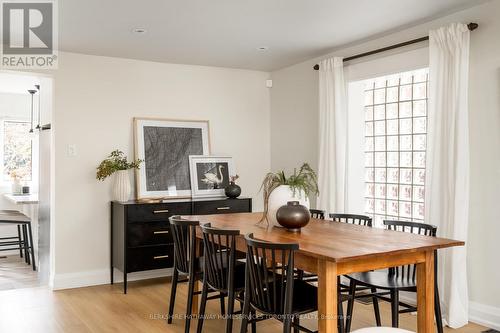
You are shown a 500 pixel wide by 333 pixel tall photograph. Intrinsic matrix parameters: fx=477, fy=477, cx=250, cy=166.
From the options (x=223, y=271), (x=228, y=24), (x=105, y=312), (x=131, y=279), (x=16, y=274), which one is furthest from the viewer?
(x=16, y=274)

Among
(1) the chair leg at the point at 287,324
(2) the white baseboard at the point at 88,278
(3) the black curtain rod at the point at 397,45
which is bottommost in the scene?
(2) the white baseboard at the point at 88,278

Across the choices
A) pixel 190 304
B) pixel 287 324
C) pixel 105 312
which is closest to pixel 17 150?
pixel 105 312

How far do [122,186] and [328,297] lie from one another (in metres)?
3.16

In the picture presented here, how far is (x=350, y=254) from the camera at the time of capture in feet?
8.00

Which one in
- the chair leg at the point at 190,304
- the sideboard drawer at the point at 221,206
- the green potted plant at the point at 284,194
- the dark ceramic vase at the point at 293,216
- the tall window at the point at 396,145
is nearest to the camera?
the dark ceramic vase at the point at 293,216

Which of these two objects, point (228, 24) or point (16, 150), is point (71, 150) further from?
point (16, 150)

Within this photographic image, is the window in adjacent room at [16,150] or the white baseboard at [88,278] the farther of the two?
the window in adjacent room at [16,150]

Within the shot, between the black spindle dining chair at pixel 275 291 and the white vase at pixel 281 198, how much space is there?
0.58 metres

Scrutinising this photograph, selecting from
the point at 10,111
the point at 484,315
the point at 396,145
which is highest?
the point at 10,111

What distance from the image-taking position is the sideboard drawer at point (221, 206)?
5262mm

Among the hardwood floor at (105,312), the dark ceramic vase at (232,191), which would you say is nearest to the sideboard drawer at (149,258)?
the hardwood floor at (105,312)

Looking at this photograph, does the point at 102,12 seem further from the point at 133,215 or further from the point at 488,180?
the point at 488,180

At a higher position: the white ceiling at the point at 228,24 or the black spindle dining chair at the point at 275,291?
the white ceiling at the point at 228,24

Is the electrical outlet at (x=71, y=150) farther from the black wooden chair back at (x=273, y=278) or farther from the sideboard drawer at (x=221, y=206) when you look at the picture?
the black wooden chair back at (x=273, y=278)
